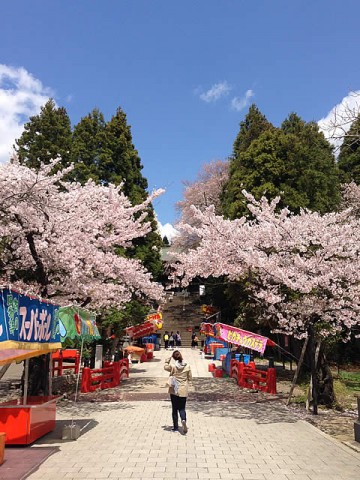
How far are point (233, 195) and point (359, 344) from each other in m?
13.6

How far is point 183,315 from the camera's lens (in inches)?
1821

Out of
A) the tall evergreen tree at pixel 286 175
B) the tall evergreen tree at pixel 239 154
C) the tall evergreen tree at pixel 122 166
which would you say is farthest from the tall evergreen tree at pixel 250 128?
the tall evergreen tree at pixel 122 166

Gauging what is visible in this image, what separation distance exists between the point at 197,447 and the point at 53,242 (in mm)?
7095

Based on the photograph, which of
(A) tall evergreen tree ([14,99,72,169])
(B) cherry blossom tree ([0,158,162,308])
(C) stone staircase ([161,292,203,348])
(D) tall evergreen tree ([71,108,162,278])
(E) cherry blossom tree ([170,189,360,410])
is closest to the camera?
(B) cherry blossom tree ([0,158,162,308])

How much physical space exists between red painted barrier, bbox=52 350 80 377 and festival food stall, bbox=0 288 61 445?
10.0 m

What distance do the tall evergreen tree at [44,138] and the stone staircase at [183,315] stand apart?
1583 centimetres

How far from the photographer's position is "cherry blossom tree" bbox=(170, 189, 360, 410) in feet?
39.4

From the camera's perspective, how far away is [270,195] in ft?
81.9

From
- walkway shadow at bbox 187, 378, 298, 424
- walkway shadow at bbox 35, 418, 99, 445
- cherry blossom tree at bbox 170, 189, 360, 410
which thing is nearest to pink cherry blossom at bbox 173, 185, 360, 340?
cherry blossom tree at bbox 170, 189, 360, 410

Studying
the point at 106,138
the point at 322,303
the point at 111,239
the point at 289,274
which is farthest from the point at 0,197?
the point at 106,138

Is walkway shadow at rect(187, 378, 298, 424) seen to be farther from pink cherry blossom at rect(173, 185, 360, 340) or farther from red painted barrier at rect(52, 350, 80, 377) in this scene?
red painted barrier at rect(52, 350, 80, 377)

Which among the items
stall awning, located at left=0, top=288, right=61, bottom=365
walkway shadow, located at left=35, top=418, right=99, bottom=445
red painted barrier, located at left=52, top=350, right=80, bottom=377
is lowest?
walkway shadow, located at left=35, top=418, right=99, bottom=445

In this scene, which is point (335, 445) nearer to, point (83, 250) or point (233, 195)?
point (83, 250)

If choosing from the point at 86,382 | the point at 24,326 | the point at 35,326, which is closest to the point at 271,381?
the point at 86,382
